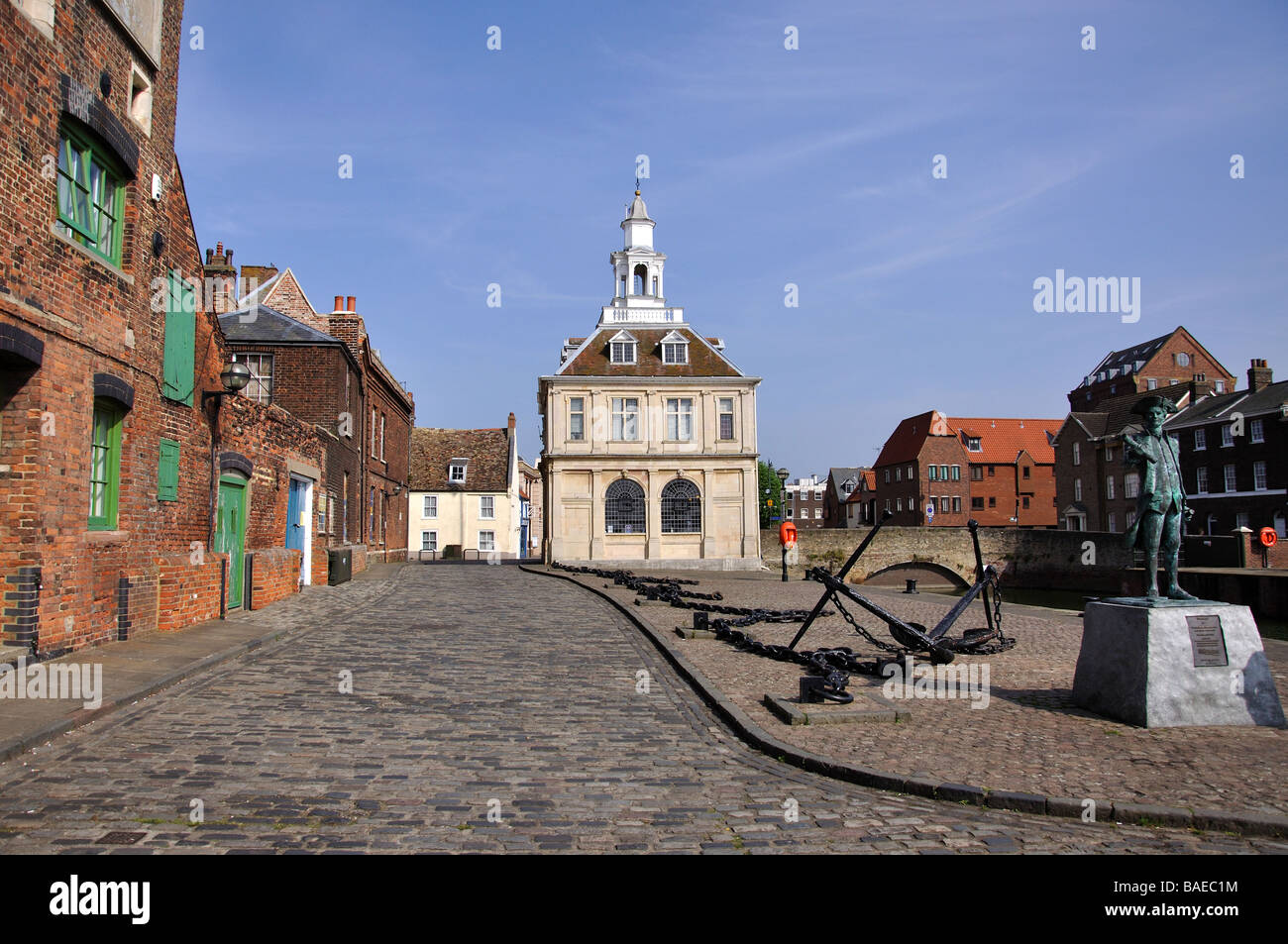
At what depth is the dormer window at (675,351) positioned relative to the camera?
41.0m

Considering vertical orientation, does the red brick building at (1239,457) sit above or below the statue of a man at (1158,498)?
above

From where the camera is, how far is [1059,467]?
6588cm

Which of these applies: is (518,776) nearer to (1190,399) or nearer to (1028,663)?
(1028,663)

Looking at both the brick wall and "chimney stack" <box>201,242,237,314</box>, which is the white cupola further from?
the brick wall

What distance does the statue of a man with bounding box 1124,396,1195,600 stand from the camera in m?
7.59

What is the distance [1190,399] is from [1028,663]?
60233mm

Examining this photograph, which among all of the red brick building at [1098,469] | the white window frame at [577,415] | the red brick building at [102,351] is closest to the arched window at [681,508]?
the white window frame at [577,415]

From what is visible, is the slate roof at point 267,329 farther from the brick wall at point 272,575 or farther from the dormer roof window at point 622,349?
the dormer roof window at point 622,349

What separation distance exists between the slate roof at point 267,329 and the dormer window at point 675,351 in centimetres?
1731

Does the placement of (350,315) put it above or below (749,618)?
above

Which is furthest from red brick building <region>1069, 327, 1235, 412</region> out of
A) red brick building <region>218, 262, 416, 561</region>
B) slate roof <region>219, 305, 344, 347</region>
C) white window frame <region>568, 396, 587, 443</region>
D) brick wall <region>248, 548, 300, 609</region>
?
brick wall <region>248, 548, 300, 609</region>

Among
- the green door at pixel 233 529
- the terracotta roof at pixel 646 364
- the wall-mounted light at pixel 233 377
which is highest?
the terracotta roof at pixel 646 364

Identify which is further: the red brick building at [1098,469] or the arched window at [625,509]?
the red brick building at [1098,469]
